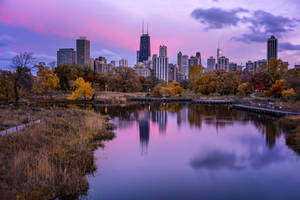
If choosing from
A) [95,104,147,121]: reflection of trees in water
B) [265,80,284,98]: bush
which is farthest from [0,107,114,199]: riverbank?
[265,80,284,98]: bush

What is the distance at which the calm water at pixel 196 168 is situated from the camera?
12.6 metres

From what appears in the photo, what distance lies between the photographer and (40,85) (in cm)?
6975

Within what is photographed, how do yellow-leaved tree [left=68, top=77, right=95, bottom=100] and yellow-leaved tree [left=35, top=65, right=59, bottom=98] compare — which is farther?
yellow-leaved tree [left=35, top=65, right=59, bottom=98]

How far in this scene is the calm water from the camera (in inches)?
497

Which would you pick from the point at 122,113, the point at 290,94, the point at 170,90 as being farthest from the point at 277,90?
the point at 122,113

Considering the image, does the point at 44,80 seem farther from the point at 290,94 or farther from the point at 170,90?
the point at 290,94

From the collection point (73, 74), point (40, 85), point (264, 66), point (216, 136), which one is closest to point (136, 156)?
point (216, 136)

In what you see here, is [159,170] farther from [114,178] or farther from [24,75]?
[24,75]

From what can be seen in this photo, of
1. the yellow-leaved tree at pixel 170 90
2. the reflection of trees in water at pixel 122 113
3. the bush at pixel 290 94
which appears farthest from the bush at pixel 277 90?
the reflection of trees in water at pixel 122 113

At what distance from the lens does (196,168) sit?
1622cm

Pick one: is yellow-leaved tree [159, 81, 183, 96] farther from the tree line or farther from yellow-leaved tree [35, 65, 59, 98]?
yellow-leaved tree [35, 65, 59, 98]

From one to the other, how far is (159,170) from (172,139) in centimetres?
1000

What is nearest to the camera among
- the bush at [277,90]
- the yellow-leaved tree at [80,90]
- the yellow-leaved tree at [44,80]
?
the bush at [277,90]

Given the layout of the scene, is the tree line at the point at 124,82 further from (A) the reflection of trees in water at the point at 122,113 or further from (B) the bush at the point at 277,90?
(A) the reflection of trees in water at the point at 122,113
